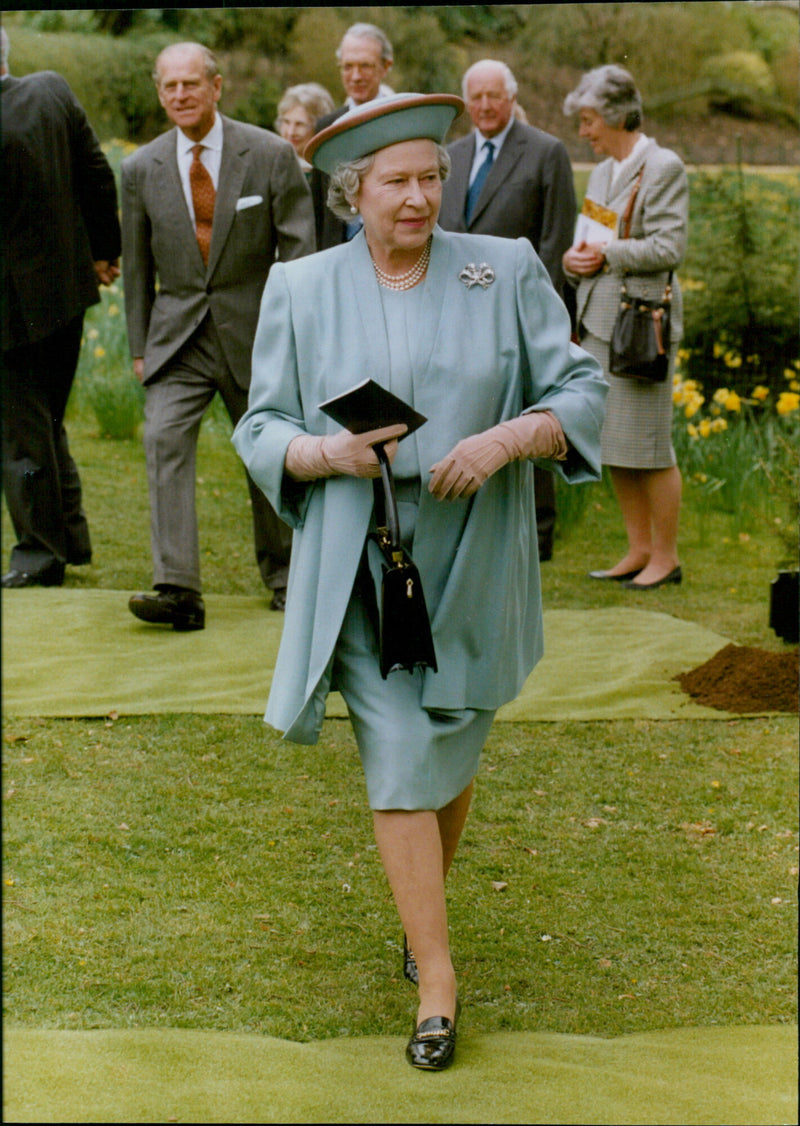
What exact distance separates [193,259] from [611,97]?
193cm

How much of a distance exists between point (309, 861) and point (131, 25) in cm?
895

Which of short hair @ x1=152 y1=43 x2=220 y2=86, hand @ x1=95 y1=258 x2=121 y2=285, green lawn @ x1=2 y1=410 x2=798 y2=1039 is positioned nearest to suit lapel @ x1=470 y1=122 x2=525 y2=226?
short hair @ x1=152 y1=43 x2=220 y2=86

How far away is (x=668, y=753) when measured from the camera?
4.86m

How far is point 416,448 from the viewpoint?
9.73 ft

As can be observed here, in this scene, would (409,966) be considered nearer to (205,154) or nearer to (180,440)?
(180,440)

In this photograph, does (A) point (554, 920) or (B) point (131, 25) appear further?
(B) point (131, 25)

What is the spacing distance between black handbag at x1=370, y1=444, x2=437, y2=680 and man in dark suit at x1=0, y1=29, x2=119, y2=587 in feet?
10.1

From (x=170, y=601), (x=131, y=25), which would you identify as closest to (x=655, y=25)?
(x=131, y=25)

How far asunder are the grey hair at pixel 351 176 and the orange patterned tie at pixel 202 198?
3.13 metres

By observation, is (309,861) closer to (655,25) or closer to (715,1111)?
(715,1111)

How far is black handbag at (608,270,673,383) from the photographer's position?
6641 millimetres

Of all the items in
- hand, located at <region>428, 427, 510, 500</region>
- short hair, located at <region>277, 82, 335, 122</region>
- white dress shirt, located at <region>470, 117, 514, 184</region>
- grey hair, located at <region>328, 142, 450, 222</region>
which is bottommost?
hand, located at <region>428, 427, 510, 500</region>

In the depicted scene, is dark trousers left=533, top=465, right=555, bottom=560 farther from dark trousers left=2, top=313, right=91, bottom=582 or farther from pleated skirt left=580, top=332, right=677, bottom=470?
dark trousers left=2, top=313, right=91, bottom=582

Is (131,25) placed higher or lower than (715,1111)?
higher
